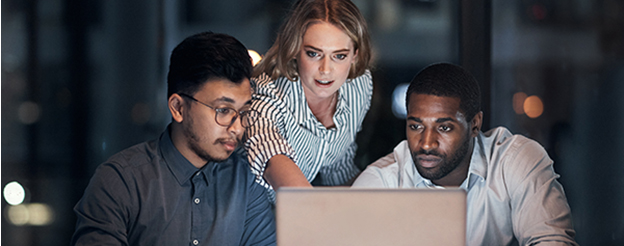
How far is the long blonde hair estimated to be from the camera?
7.03ft

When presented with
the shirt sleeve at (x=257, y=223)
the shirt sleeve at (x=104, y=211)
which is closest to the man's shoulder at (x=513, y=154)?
the shirt sleeve at (x=257, y=223)

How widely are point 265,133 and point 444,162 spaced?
803 mm

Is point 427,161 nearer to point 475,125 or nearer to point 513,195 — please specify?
point 475,125

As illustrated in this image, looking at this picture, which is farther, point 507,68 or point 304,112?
point 507,68

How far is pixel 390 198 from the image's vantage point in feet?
3.27

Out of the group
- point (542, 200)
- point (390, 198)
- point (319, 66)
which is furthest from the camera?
point (319, 66)

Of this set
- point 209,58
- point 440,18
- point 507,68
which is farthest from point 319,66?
point 507,68

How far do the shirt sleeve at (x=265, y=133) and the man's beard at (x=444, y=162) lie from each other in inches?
22.6

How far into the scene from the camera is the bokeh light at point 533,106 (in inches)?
102

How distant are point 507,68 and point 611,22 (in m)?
0.54

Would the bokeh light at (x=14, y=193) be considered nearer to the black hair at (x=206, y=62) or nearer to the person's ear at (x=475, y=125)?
the black hair at (x=206, y=62)

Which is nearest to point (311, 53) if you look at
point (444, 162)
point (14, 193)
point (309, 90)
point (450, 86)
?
point (309, 90)

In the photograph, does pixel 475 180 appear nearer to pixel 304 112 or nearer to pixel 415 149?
pixel 415 149

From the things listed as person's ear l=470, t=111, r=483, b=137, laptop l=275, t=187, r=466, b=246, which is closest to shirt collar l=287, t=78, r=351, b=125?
person's ear l=470, t=111, r=483, b=137
